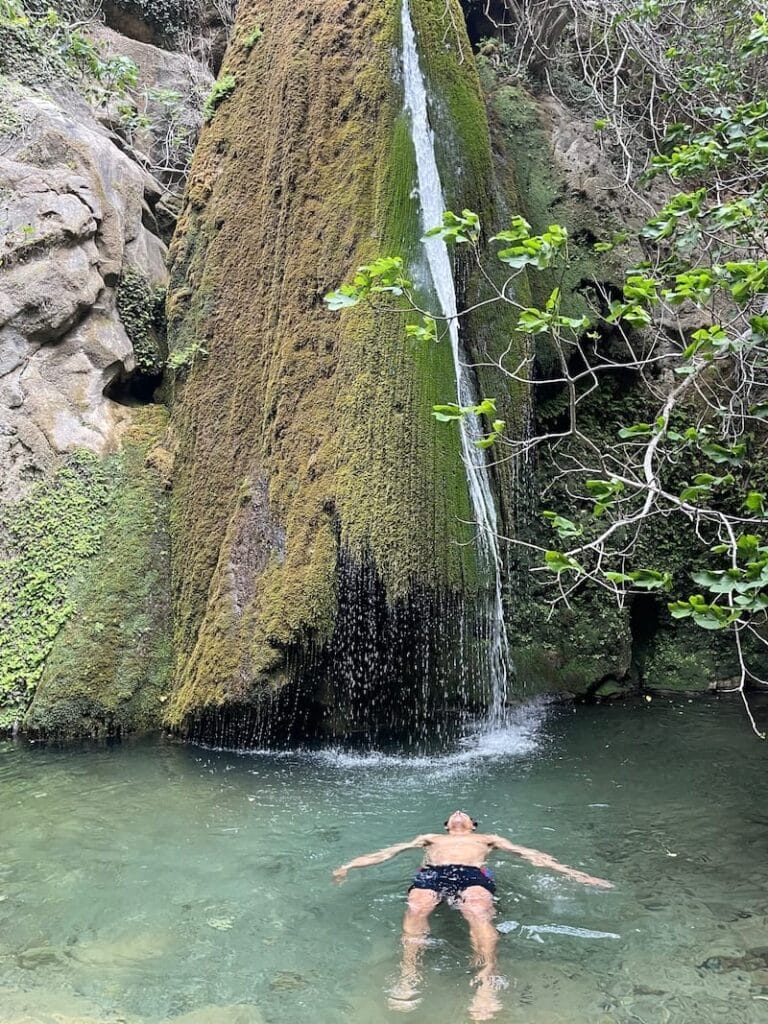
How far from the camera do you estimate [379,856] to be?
14.1ft

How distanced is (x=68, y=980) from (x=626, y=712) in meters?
5.51

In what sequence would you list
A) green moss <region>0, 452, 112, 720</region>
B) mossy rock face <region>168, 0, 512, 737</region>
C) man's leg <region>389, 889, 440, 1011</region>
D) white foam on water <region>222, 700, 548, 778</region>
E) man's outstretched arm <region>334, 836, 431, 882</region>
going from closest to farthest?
man's leg <region>389, 889, 440, 1011</region>
man's outstretched arm <region>334, 836, 431, 882</region>
white foam on water <region>222, 700, 548, 778</region>
mossy rock face <region>168, 0, 512, 737</region>
green moss <region>0, 452, 112, 720</region>

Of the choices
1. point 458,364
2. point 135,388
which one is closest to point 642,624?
point 458,364

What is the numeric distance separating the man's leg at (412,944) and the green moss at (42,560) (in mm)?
4300

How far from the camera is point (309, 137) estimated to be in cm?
753

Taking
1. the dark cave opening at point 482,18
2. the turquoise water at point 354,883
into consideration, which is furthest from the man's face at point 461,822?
the dark cave opening at point 482,18

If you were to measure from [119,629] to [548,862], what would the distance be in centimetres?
444

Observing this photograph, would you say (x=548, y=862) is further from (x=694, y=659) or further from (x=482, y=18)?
(x=482, y=18)

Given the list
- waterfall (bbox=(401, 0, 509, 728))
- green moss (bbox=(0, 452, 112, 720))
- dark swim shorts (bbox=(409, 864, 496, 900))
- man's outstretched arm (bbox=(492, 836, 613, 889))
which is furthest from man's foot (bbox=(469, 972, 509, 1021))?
green moss (bbox=(0, 452, 112, 720))

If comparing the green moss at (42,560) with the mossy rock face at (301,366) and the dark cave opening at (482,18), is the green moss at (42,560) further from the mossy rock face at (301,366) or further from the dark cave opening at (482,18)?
the dark cave opening at (482,18)

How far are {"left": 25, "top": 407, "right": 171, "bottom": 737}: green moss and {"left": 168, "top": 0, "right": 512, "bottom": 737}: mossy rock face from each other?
0.22 metres

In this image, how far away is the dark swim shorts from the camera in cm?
391

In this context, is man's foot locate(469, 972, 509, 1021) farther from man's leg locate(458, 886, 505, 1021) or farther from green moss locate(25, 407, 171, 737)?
green moss locate(25, 407, 171, 737)

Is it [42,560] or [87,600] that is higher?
[42,560]
